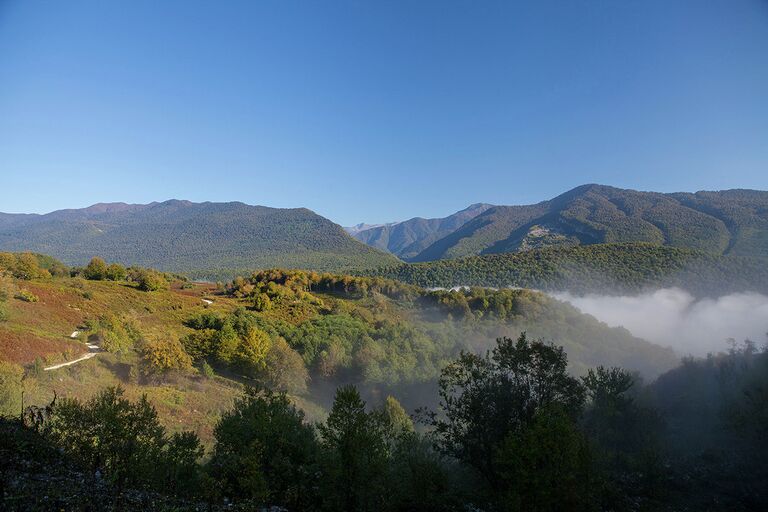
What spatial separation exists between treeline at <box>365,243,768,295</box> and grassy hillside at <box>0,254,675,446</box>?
37017 mm

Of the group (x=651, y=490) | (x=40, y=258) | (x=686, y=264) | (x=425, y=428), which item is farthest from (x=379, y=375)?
(x=686, y=264)

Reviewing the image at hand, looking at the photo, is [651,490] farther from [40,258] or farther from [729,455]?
[40,258]

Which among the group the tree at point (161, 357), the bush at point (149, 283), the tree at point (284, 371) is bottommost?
the tree at point (284, 371)

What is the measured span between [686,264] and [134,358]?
564 ft

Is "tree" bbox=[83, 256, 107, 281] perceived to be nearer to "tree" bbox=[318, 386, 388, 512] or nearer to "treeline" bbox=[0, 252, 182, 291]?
"treeline" bbox=[0, 252, 182, 291]

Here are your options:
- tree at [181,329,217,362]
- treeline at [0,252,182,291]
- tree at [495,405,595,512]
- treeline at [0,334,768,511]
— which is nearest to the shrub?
tree at [181,329,217,362]

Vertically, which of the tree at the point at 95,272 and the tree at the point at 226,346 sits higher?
the tree at the point at 95,272

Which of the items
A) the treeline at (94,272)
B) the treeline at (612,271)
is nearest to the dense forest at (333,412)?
the treeline at (94,272)

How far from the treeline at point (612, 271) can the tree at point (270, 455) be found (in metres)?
136

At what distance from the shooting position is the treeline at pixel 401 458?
18.8 m

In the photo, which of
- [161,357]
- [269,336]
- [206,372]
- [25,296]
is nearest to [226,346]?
[206,372]

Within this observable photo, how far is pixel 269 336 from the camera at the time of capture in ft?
238

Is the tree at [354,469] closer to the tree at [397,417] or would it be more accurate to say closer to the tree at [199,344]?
the tree at [397,417]

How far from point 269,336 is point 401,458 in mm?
50325
